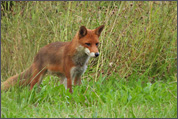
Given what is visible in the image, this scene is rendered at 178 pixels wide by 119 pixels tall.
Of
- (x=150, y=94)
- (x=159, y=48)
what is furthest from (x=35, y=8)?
(x=150, y=94)

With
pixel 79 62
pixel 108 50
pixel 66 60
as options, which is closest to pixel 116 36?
pixel 108 50

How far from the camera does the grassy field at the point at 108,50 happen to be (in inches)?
218

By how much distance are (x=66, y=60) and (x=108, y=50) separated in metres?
1.44

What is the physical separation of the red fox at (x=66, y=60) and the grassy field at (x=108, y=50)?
0.77ft

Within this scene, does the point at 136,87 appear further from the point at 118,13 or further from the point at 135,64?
the point at 118,13

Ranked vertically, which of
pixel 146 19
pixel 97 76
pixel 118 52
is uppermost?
pixel 146 19

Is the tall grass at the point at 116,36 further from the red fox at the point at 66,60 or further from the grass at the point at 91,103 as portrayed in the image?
the grass at the point at 91,103

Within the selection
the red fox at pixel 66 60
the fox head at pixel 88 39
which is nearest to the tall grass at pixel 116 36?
the red fox at pixel 66 60

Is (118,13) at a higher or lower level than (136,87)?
higher

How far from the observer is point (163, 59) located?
7281 millimetres

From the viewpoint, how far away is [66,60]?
6152 millimetres

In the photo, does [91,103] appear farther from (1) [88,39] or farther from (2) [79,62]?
(1) [88,39]

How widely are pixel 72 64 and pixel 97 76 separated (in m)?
1.09

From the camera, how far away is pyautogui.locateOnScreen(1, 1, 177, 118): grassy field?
18.2ft
